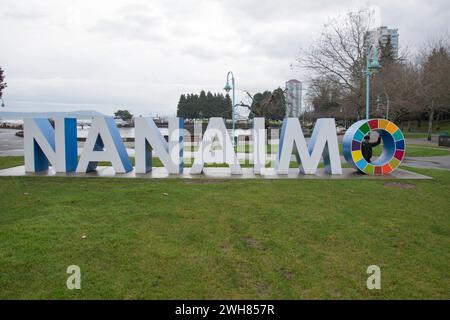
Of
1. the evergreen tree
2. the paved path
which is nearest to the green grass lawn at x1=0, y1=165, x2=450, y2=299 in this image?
the paved path

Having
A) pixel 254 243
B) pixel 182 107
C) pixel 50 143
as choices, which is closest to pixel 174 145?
pixel 50 143

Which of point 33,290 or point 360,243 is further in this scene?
point 360,243

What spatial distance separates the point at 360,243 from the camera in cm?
536

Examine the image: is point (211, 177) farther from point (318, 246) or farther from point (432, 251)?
point (432, 251)

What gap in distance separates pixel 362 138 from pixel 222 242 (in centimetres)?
828

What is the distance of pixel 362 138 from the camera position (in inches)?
471

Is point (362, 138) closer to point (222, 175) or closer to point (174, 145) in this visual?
point (222, 175)

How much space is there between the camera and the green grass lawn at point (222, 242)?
393cm

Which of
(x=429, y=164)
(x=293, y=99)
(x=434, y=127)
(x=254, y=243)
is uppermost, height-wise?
(x=293, y=99)

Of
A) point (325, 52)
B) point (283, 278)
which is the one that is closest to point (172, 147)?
point (283, 278)

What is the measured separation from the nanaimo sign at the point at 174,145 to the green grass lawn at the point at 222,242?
9.24ft
